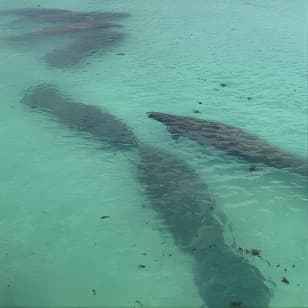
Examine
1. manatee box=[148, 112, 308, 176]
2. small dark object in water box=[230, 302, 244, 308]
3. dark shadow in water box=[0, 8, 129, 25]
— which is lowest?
small dark object in water box=[230, 302, 244, 308]

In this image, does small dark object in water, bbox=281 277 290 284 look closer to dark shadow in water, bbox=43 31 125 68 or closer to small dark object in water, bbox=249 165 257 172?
small dark object in water, bbox=249 165 257 172

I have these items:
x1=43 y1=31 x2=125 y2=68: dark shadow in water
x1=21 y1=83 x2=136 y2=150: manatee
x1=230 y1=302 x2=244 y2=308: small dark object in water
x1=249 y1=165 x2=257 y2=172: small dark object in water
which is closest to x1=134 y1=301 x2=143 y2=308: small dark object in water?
x1=230 y1=302 x2=244 y2=308: small dark object in water

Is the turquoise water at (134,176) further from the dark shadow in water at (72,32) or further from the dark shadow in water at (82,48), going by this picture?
the dark shadow in water at (72,32)

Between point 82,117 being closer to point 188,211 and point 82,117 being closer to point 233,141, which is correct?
point 233,141

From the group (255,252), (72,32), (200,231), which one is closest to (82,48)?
(72,32)

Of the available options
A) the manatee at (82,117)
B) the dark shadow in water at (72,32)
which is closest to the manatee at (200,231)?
the manatee at (82,117)

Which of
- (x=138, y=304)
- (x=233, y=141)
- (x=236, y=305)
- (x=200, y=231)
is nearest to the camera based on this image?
(x=236, y=305)
